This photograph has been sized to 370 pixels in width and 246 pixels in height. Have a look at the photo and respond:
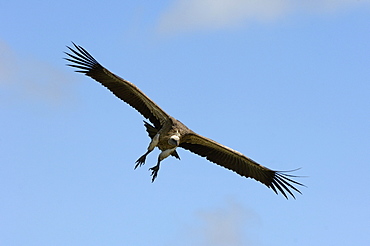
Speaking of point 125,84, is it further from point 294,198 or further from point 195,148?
point 294,198

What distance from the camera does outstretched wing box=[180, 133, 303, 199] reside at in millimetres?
20734

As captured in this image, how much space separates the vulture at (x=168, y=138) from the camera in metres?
19.5

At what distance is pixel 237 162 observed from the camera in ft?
69.3

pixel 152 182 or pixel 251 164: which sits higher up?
pixel 251 164

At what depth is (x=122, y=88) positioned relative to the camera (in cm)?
1973

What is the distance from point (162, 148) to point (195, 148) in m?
1.34

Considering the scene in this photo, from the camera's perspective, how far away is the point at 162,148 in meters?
20.0

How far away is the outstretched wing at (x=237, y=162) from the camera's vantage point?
68.0 ft

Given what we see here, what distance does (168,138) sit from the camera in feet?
64.6

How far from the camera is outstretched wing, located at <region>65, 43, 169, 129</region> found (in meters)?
19.5

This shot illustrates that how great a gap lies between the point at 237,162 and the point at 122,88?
3.51 metres

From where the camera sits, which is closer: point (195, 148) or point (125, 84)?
point (125, 84)

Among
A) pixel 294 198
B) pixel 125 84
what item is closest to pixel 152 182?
pixel 125 84

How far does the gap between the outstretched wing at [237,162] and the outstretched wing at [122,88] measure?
116cm
